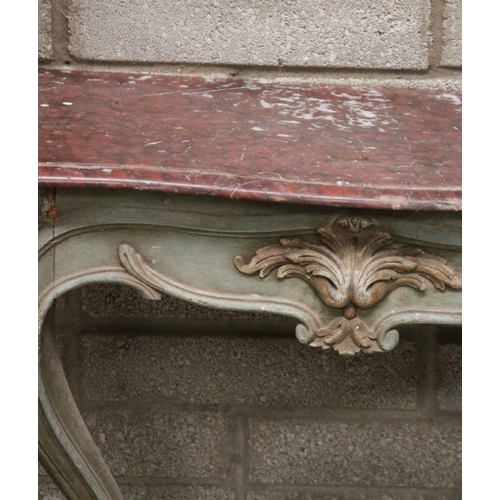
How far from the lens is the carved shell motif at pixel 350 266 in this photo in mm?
629

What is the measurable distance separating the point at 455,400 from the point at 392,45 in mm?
562

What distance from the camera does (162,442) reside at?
1.13 m

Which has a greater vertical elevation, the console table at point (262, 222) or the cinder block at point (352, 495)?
the console table at point (262, 222)

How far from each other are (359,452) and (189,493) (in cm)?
28

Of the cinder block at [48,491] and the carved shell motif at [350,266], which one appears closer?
the carved shell motif at [350,266]

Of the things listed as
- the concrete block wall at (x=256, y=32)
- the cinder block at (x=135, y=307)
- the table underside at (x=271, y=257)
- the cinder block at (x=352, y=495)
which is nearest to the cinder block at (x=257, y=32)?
the concrete block wall at (x=256, y=32)

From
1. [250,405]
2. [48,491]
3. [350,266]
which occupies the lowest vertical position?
[48,491]

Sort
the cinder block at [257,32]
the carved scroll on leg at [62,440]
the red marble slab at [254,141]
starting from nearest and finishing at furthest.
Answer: the red marble slab at [254,141]
the carved scroll on leg at [62,440]
the cinder block at [257,32]

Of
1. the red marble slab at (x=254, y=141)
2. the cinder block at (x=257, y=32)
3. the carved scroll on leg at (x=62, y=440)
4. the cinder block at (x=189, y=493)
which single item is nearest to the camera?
the red marble slab at (x=254, y=141)

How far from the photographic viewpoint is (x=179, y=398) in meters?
1.12

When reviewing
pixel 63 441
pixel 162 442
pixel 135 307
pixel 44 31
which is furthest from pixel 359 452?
pixel 44 31

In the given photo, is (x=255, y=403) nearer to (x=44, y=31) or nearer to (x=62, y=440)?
(x=62, y=440)

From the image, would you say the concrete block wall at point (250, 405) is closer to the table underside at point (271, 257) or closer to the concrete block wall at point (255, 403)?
the concrete block wall at point (255, 403)

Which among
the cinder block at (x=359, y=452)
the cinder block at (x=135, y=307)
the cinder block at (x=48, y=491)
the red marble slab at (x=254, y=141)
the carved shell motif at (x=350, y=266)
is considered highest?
the red marble slab at (x=254, y=141)
